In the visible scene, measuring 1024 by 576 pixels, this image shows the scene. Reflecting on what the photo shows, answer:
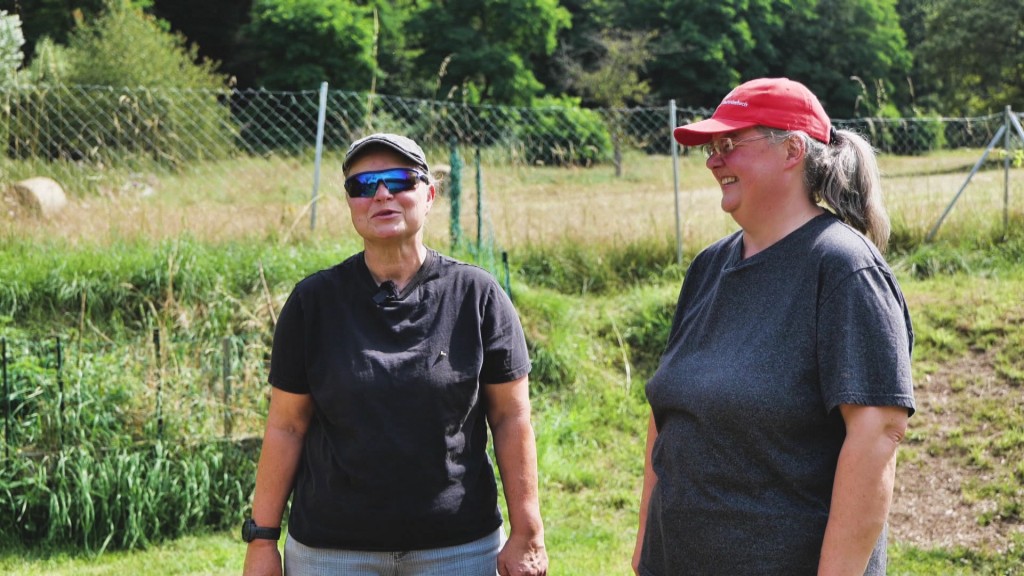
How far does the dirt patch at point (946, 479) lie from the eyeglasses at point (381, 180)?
3.31 metres

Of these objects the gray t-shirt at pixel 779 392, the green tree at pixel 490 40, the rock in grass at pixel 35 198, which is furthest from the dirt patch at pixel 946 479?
the green tree at pixel 490 40

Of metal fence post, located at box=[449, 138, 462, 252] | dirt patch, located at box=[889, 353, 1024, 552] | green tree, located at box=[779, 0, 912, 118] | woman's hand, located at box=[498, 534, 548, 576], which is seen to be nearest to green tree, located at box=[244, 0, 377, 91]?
green tree, located at box=[779, 0, 912, 118]

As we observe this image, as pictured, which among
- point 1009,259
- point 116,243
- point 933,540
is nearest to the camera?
point 933,540

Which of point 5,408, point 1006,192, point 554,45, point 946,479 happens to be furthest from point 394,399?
point 554,45

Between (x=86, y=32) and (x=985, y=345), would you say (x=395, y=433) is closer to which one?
(x=985, y=345)

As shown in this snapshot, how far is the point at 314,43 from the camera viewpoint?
33062 mm

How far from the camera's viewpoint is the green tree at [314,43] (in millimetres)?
32594

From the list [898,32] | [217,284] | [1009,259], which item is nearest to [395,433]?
[217,284]

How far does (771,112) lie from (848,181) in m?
0.22

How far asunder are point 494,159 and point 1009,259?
424 centimetres

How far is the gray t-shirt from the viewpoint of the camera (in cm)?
190

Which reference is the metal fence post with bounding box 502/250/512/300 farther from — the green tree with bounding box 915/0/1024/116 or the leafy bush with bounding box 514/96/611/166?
the green tree with bounding box 915/0/1024/116

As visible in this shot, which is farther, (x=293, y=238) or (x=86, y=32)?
(x=86, y=32)

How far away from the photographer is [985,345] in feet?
20.8
